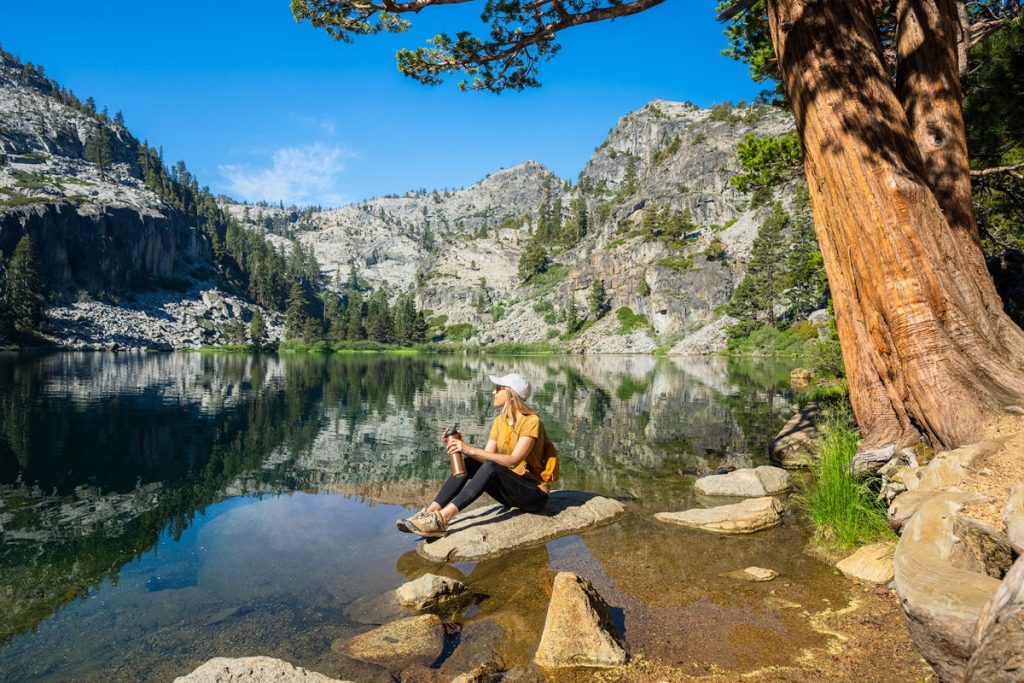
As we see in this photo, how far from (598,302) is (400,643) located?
118314 millimetres

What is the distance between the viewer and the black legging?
6863 mm

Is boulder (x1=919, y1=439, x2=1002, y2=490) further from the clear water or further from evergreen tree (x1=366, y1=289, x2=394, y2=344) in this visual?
evergreen tree (x1=366, y1=289, x2=394, y2=344)

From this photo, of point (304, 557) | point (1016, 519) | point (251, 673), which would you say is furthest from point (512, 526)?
point (1016, 519)

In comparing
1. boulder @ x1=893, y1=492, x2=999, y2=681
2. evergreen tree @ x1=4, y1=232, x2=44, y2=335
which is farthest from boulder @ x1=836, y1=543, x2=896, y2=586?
evergreen tree @ x1=4, y1=232, x2=44, y2=335

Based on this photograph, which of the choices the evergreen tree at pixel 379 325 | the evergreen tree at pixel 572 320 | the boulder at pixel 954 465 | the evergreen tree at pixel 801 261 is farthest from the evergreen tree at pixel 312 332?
the boulder at pixel 954 465

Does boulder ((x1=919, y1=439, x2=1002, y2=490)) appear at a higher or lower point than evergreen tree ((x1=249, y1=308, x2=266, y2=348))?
lower

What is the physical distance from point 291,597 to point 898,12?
10.4 meters

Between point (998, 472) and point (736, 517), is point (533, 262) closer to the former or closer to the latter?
point (736, 517)

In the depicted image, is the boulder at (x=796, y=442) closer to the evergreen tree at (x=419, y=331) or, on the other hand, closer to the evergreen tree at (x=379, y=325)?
the evergreen tree at (x=379, y=325)

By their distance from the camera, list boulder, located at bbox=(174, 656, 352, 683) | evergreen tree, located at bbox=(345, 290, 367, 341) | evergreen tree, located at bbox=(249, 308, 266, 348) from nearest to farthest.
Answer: boulder, located at bbox=(174, 656, 352, 683)
evergreen tree, located at bbox=(249, 308, 266, 348)
evergreen tree, located at bbox=(345, 290, 367, 341)

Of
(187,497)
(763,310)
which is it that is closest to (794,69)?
(187,497)

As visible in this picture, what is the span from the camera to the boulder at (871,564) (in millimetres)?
5047

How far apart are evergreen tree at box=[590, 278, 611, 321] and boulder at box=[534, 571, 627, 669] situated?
11734cm

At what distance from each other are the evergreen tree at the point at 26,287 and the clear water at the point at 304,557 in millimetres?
93376
